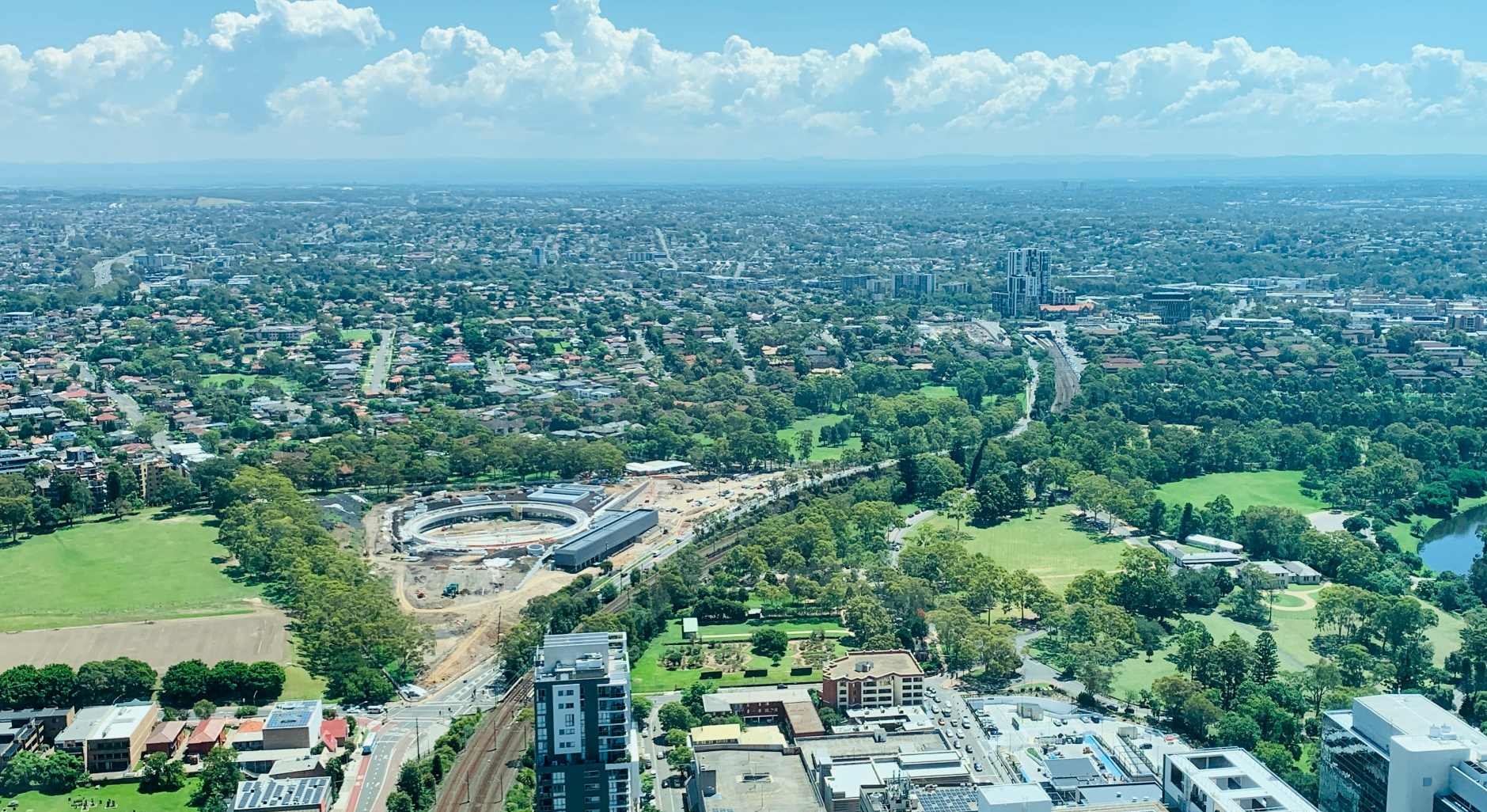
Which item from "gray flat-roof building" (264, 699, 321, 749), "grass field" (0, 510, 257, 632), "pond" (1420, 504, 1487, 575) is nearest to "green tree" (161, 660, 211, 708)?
"gray flat-roof building" (264, 699, 321, 749)

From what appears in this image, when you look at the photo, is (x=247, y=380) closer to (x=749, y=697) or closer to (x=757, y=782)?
(x=749, y=697)

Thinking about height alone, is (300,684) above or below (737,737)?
below

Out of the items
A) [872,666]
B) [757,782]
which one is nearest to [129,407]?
[872,666]

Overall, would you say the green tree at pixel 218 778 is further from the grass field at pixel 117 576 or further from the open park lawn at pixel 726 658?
the grass field at pixel 117 576

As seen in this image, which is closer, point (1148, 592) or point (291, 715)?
point (291, 715)

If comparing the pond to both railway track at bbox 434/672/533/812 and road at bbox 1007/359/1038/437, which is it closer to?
road at bbox 1007/359/1038/437

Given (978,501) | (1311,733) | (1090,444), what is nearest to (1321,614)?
(1311,733)
